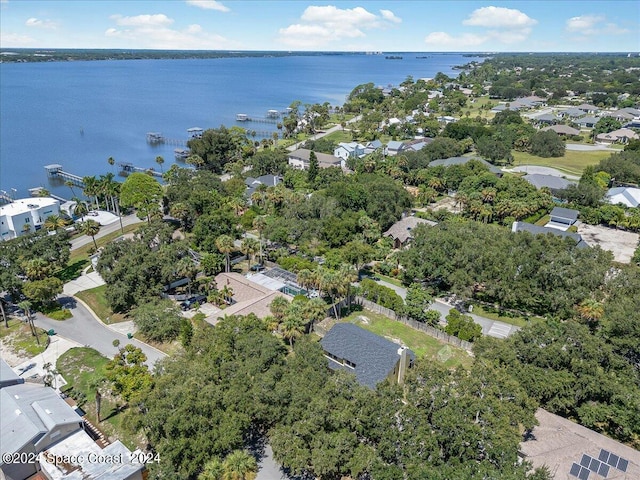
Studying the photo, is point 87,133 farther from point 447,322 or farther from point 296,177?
point 447,322

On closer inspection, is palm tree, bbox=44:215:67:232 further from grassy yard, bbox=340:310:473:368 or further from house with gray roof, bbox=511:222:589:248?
house with gray roof, bbox=511:222:589:248

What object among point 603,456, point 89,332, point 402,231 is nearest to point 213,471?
point 603,456

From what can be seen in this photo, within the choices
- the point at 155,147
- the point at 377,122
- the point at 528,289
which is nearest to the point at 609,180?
the point at 528,289

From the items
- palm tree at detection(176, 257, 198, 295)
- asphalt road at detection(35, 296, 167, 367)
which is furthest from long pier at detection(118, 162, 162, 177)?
palm tree at detection(176, 257, 198, 295)

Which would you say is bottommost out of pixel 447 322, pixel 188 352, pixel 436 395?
Answer: pixel 447 322

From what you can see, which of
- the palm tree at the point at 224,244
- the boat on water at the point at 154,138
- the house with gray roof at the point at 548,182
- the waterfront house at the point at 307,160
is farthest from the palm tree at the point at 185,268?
the boat on water at the point at 154,138

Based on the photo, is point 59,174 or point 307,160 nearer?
point 307,160

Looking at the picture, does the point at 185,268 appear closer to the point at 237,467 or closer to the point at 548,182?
the point at 237,467
